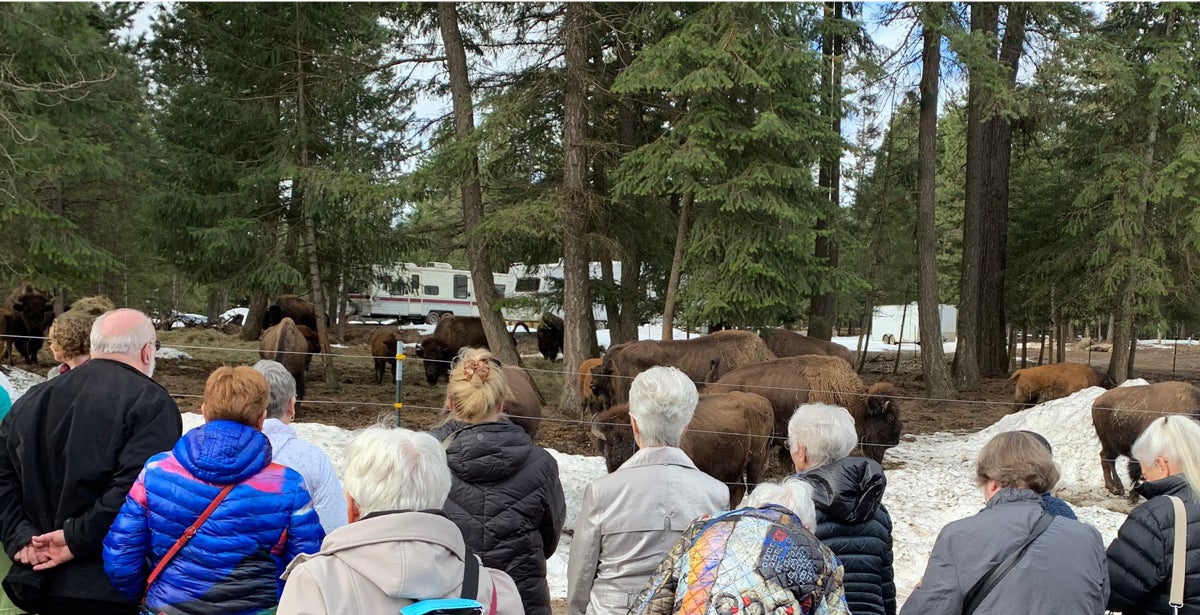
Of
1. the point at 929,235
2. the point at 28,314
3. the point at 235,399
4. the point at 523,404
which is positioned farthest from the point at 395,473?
the point at 28,314

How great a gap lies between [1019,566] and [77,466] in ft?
11.9

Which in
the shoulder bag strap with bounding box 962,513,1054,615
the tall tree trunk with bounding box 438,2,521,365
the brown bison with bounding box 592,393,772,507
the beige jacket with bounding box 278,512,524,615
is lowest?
the brown bison with bounding box 592,393,772,507

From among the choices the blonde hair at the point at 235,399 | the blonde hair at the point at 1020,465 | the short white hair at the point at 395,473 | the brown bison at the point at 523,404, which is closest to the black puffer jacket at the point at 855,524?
the blonde hair at the point at 1020,465

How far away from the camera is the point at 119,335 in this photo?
3.81 meters

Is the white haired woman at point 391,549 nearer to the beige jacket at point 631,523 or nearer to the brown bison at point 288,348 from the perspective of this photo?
the beige jacket at point 631,523

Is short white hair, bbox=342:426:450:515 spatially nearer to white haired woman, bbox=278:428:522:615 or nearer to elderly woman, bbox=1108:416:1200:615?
white haired woman, bbox=278:428:522:615

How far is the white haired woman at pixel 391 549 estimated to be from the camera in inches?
94.0

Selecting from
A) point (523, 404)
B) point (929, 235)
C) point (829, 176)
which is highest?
point (829, 176)

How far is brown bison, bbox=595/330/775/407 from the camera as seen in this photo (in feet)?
44.9

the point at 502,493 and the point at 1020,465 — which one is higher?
the point at 1020,465

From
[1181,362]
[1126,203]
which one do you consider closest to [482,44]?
[1126,203]

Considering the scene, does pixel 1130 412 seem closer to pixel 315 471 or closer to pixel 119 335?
pixel 315 471

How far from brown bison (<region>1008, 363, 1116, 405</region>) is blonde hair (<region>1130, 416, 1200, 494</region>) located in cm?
1323

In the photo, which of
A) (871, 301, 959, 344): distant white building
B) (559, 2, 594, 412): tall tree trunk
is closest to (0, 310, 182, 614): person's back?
(559, 2, 594, 412): tall tree trunk
